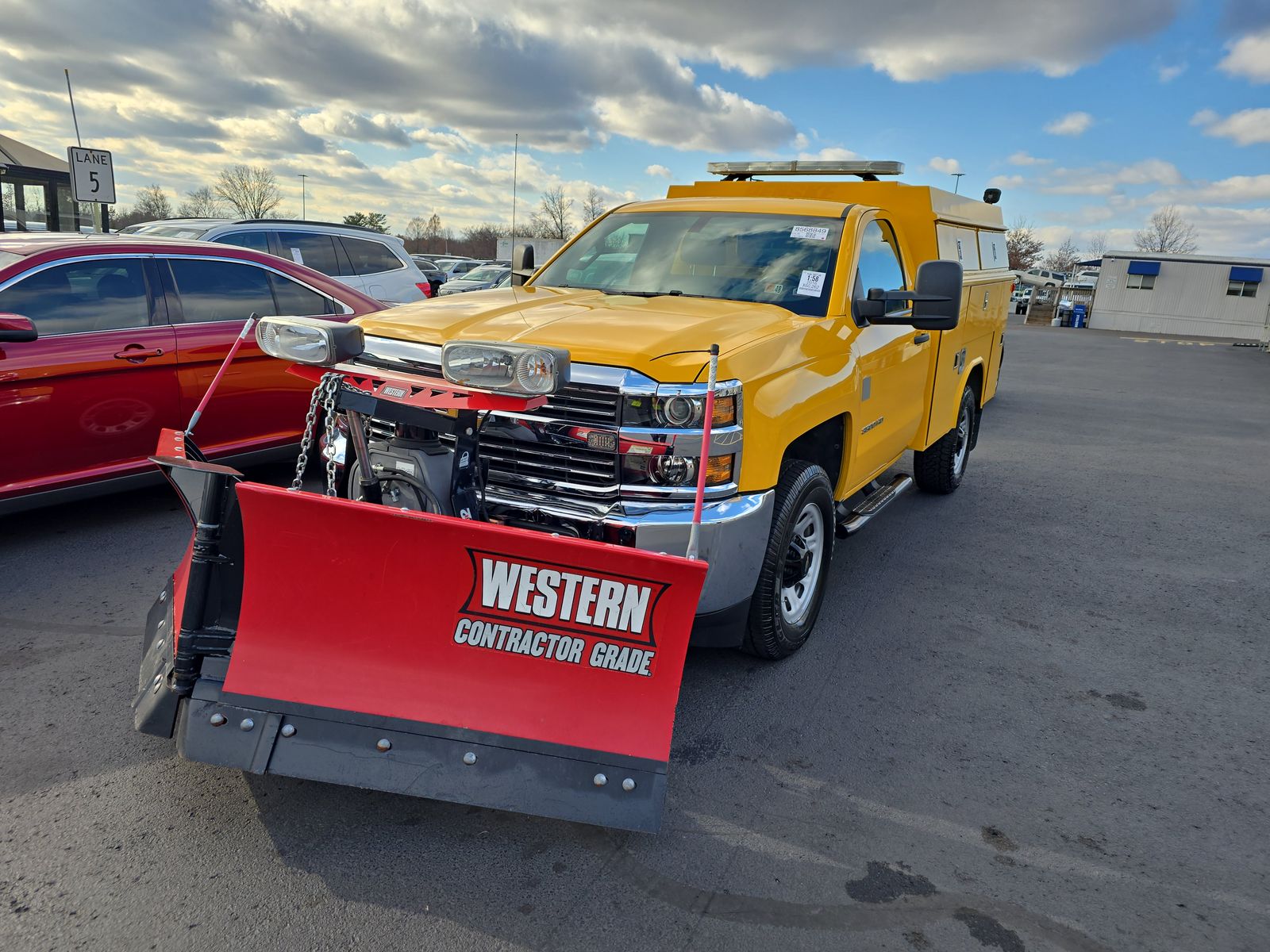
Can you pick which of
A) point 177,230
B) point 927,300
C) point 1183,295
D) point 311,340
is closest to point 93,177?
point 177,230

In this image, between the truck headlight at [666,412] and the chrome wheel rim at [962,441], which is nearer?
the truck headlight at [666,412]

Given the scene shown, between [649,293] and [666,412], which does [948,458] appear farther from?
[666,412]

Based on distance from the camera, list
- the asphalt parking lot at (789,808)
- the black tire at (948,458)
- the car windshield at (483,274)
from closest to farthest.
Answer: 1. the asphalt parking lot at (789,808)
2. the black tire at (948,458)
3. the car windshield at (483,274)

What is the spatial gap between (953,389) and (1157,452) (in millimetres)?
5022

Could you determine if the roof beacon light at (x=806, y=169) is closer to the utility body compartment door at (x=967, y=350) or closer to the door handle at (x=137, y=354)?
the utility body compartment door at (x=967, y=350)

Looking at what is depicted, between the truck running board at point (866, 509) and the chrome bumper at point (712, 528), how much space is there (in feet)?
4.07

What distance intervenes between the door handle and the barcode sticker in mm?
3799

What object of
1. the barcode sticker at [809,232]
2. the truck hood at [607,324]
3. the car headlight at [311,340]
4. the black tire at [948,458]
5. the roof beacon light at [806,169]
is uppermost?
the roof beacon light at [806,169]

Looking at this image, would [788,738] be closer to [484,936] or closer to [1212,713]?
[484,936]

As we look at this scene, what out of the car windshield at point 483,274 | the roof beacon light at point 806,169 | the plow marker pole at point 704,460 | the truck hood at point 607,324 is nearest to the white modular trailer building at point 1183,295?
the car windshield at point 483,274

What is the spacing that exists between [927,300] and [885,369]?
1.95ft

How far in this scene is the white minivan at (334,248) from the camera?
33.6ft

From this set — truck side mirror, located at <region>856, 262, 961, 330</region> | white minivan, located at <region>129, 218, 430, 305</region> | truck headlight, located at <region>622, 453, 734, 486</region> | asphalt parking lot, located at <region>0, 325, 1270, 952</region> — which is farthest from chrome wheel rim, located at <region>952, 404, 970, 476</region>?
white minivan, located at <region>129, 218, 430, 305</region>

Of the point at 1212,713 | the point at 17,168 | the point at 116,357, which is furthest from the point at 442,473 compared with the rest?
the point at 17,168
